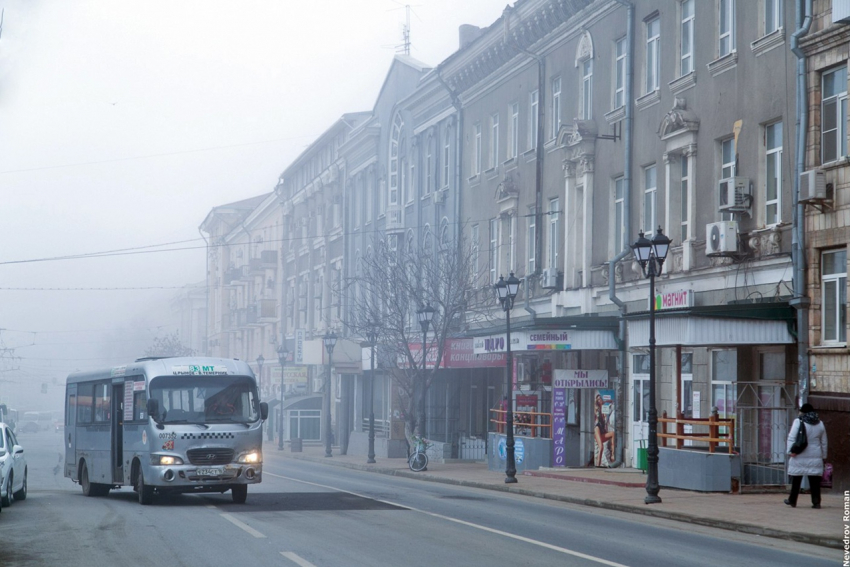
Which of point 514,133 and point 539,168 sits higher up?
point 514,133

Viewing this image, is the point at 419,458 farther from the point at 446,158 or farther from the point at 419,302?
the point at 446,158

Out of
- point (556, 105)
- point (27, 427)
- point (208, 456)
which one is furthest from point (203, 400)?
point (27, 427)

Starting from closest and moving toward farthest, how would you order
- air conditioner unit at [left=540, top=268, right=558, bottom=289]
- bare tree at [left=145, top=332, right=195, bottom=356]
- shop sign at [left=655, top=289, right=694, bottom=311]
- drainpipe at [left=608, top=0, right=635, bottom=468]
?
shop sign at [left=655, top=289, right=694, bottom=311], drainpipe at [left=608, top=0, right=635, bottom=468], air conditioner unit at [left=540, top=268, right=558, bottom=289], bare tree at [left=145, top=332, right=195, bottom=356]

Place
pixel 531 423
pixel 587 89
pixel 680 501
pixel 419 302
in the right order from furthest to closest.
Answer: pixel 419 302 < pixel 587 89 < pixel 531 423 < pixel 680 501

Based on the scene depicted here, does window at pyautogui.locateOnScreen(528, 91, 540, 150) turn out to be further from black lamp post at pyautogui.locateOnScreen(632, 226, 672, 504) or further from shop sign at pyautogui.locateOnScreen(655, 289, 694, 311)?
black lamp post at pyautogui.locateOnScreen(632, 226, 672, 504)

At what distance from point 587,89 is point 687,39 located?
17.9 feet

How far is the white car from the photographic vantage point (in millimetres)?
19344

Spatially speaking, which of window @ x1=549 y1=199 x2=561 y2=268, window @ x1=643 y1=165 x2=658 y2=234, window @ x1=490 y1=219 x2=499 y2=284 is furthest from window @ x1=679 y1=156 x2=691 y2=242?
window @ x1=490 y1=219 x2=499 y2=284

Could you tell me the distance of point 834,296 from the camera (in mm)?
21484

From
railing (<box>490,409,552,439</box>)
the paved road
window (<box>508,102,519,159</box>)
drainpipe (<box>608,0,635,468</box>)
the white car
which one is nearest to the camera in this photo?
the paved road

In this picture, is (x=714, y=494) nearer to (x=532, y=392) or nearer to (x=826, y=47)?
(x=826, y=47)

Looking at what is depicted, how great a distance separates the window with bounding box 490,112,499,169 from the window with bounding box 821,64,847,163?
17594 mm

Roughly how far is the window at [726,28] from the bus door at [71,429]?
52.0ft

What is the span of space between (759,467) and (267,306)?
5468 cm
